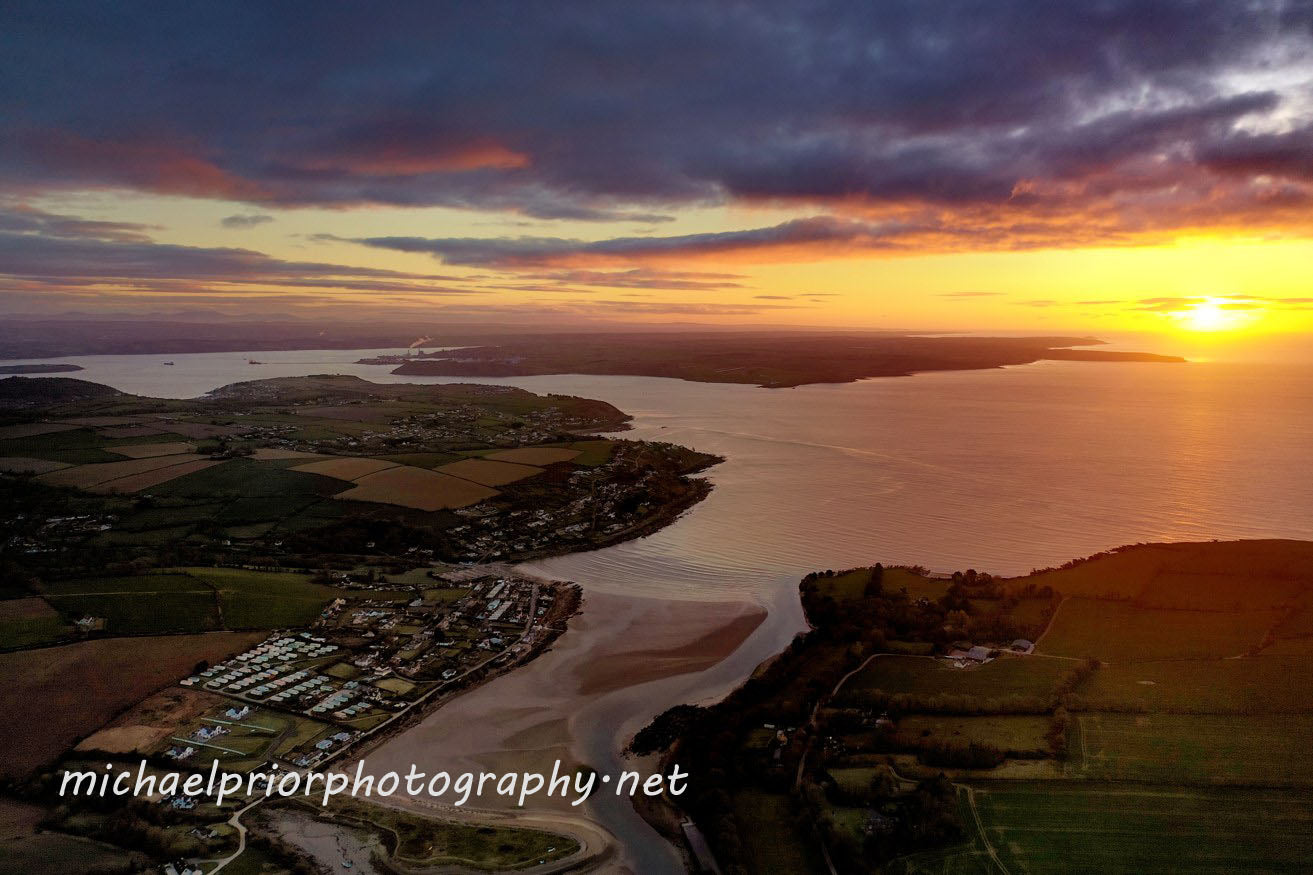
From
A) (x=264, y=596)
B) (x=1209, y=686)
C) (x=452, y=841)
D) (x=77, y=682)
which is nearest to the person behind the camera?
(x=452, y=841)

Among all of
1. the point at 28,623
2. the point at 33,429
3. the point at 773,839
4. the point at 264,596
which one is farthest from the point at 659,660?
the point at 33,429

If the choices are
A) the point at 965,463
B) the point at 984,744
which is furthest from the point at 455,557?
the point at 965,463

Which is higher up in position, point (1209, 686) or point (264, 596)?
point (1209, 686)

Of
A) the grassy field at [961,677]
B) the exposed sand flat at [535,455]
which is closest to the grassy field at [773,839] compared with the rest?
the grassy field at [961,677]

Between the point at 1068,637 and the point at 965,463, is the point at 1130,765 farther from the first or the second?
the point at 965,463

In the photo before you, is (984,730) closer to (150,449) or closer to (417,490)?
(417,490)

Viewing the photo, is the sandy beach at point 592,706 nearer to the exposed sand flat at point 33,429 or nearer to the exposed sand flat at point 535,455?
the exposed sand flat at point 535,455
